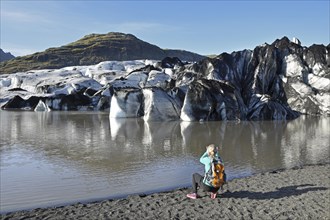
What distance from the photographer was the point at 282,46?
5628 cm

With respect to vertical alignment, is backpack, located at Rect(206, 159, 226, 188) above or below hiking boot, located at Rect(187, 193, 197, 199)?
above

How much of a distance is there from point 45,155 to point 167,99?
22.8m

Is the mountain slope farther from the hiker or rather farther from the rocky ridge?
the hiker

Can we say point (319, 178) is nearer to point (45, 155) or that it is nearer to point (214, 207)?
point (214, 207)

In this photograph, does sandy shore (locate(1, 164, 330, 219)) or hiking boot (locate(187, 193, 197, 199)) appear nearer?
sandy shore (locate(1, 164, 330, 219))

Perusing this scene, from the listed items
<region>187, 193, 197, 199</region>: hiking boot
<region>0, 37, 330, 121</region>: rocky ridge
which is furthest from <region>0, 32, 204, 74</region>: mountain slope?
<region>187, 193, 197, 199</region>: hiking boot

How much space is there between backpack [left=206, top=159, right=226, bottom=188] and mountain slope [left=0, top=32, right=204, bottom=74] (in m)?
116

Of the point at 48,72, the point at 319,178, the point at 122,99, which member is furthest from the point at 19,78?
the point at 319,178

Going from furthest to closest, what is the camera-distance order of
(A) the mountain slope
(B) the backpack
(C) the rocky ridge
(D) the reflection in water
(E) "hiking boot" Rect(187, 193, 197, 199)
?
1. (A) the mountain slope
2. (C) the rocky ridge
3. (D) the reflection in water
4. (E) "hiking boot" Rect(187, 193, 197, 199)
5. (B) the backpack

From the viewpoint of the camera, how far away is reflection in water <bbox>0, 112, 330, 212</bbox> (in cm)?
1062

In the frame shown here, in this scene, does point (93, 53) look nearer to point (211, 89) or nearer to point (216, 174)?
point (211, 89)

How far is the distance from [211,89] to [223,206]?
30751mm

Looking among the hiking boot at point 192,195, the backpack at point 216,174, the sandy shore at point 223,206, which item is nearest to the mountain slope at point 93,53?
the sandy shore at point 223,206

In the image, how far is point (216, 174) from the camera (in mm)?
8969
